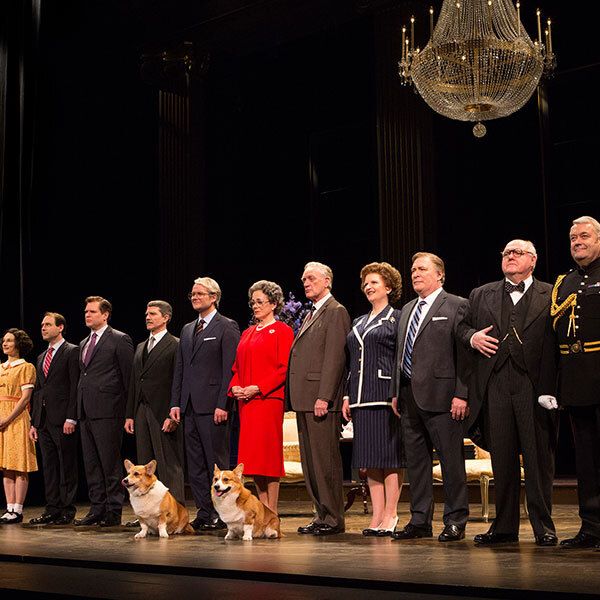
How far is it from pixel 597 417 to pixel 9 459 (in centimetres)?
390

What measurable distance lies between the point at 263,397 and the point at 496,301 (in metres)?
1.37

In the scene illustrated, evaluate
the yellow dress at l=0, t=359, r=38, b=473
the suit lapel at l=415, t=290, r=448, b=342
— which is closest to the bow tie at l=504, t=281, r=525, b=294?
the suit lapel at l=415, t=290, r=448, b=342

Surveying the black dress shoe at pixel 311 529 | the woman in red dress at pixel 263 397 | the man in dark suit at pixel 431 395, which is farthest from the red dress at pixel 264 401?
the man in dark suit at pixel 431 395

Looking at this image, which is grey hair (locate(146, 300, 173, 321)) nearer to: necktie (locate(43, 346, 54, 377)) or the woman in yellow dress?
necktie (locate(43, 346, 54, 377))

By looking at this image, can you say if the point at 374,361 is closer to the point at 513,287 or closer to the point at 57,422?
the point at 513,287

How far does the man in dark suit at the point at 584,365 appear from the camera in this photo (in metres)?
3.82

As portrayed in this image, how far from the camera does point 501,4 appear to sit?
6195 millimetres

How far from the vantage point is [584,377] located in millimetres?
3826

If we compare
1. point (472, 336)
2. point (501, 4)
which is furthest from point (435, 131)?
point (472, 336)

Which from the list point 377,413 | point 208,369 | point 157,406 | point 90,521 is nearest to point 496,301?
point 377,413

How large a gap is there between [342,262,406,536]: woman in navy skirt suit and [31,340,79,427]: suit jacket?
196 cm

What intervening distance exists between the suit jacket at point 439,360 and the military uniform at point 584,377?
1.69ft

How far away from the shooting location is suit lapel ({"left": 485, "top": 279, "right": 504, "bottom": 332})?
13.6ft

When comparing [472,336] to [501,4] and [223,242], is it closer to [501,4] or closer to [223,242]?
[501,4]
